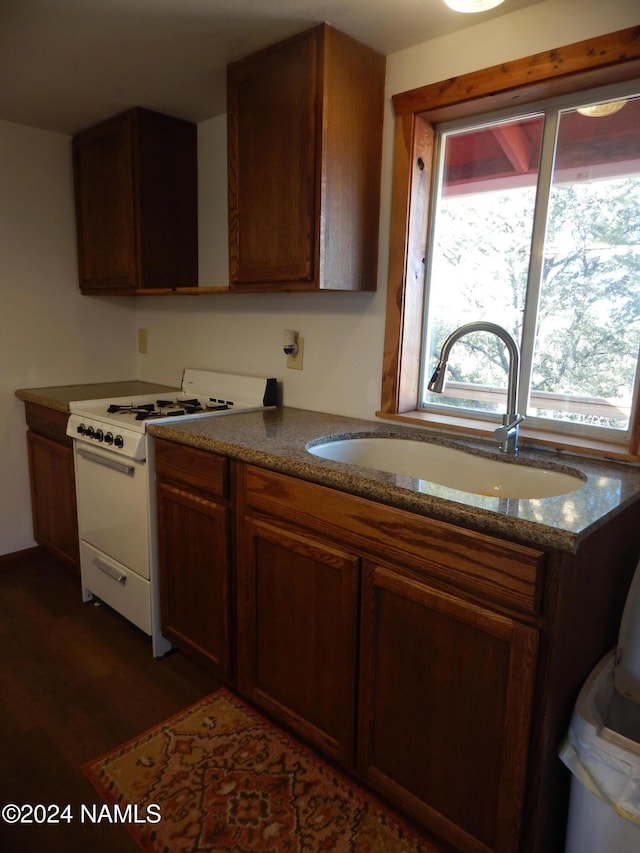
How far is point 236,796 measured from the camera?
1.53 metres

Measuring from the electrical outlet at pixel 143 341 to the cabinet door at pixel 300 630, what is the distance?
1825 millimetres

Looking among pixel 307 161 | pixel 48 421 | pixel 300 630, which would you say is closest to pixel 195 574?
pixel 300 630

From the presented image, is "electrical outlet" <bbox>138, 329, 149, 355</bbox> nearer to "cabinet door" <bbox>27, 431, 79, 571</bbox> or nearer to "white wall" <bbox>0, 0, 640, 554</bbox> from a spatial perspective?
"white wall" <bbox>0, 0, 640, 554</bbox>

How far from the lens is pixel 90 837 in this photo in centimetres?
142

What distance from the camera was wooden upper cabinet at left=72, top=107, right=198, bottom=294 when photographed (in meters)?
2.49

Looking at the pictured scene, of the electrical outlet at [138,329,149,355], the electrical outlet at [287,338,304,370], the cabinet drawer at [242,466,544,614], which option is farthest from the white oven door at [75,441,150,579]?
the electrical outlet at [138,329,149,355]

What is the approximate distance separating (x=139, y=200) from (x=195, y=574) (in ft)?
5.43

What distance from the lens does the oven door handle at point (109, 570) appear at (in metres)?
2.21

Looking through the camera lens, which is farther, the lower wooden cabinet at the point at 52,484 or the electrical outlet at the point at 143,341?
the electrical outlet at the point at 143,341

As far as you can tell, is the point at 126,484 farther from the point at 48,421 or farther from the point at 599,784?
the point at 599,784

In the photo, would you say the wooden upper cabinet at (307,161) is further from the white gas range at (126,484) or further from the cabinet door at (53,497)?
the cabinet door at (53,497)

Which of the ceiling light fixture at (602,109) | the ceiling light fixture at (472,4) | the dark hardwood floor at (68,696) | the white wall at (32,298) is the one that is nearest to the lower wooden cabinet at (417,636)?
the dark hardwood floor at (68,696)

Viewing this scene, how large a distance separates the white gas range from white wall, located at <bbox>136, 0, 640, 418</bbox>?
0.19 m

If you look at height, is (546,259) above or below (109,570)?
above
